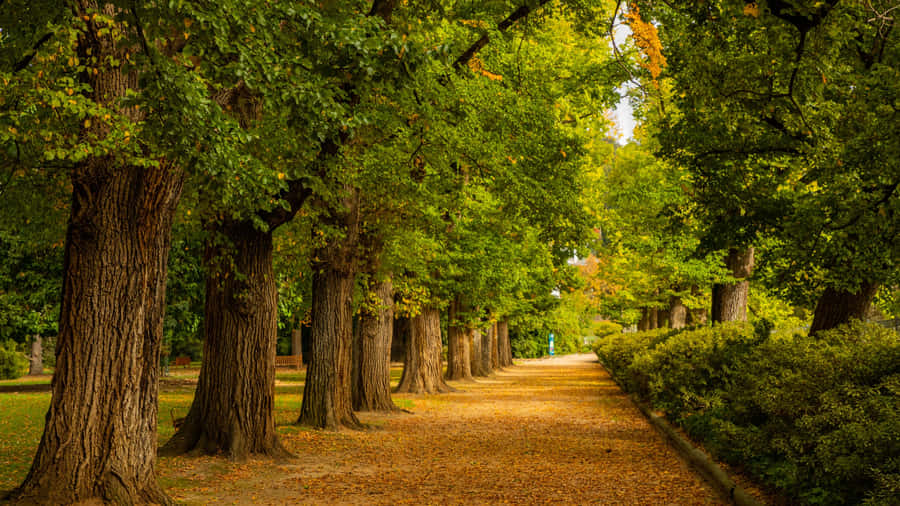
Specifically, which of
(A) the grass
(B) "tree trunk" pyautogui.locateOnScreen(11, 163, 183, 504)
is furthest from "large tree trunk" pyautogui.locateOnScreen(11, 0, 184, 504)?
(A) the grass

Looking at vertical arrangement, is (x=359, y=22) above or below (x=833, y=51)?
below

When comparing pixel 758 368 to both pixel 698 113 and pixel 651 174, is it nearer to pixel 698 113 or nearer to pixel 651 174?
pixel 698 113

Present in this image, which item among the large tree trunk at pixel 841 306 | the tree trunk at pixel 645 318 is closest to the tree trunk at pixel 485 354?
the tree trunk at pixel 645 318

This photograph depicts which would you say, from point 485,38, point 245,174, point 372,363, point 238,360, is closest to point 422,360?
point 372,363

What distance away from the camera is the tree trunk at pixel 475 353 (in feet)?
135

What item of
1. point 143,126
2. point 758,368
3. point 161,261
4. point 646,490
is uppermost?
point 143,126

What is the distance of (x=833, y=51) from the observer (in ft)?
33.6

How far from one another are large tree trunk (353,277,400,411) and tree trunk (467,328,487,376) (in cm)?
2032

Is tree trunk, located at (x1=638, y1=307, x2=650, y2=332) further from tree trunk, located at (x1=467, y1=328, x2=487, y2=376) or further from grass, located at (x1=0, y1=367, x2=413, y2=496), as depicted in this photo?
grass, located at (x1=0, y1=367, x2=413, y2=496)

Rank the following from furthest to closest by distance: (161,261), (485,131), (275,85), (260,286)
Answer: (485,131)
(260,286)
(161,261)
(275,85)

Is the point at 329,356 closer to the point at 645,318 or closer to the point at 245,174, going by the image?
the point at 245,174

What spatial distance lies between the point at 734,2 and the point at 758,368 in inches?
211

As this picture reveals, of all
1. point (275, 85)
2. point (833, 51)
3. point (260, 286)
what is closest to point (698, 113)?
point (833, 51)

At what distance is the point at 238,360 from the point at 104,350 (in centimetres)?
417
